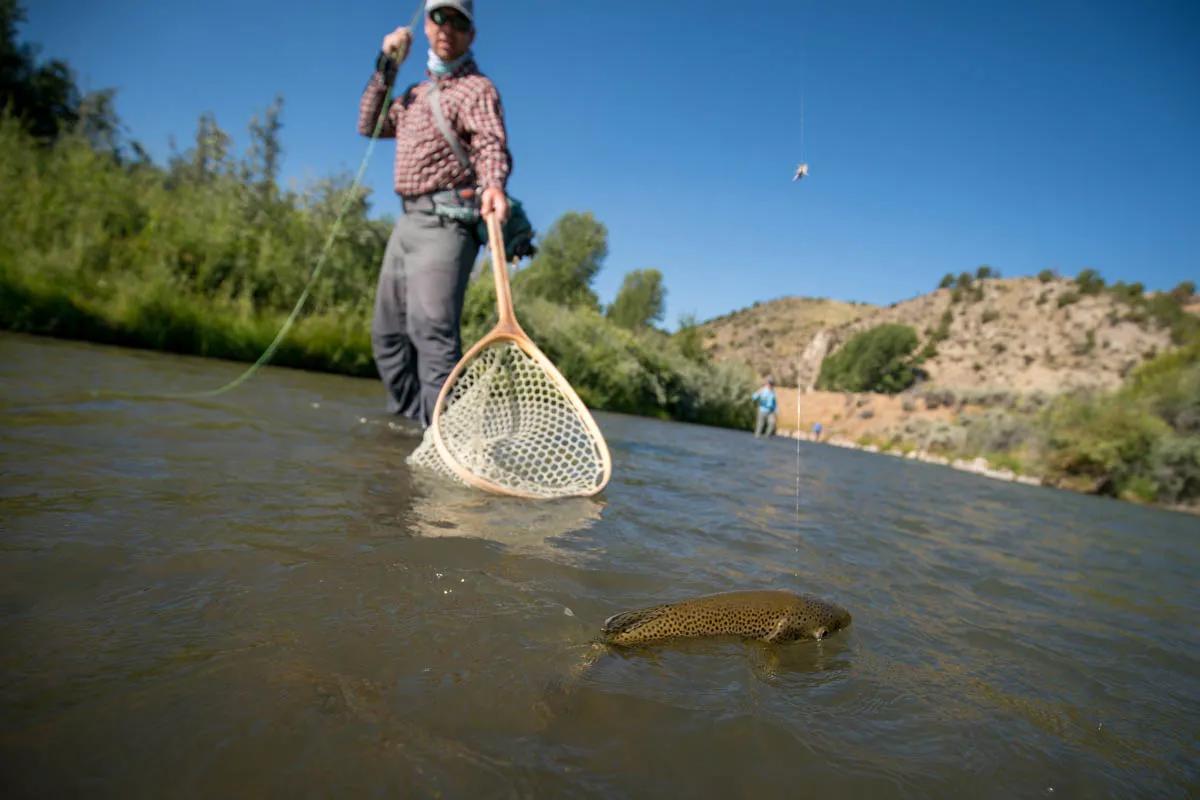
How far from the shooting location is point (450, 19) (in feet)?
11.5

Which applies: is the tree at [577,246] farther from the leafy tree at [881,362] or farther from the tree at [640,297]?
the leafy tree at [881,362]

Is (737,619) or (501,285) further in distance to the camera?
(501,285)

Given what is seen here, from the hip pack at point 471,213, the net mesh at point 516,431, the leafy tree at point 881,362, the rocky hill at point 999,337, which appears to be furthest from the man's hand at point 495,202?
the leafy tree at point 881,362

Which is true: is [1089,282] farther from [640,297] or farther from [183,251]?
[183,251]

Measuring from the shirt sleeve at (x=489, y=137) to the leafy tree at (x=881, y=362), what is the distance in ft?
182

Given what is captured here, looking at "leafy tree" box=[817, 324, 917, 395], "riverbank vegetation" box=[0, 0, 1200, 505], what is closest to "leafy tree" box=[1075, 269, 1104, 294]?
"leafy tree" box=[817, 324, 917, 395]

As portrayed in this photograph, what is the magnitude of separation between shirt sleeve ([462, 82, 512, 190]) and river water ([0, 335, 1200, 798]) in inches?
74.9

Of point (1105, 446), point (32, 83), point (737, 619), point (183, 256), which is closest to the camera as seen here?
point (737, 619)

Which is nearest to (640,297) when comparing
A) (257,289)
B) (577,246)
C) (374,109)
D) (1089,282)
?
(577,246)

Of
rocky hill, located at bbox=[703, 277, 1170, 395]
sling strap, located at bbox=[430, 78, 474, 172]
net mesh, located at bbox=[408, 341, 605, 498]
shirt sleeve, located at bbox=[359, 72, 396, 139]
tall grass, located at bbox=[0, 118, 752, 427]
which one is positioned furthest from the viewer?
rocky hill, located at bbox=[703, 277, 1170, 395]

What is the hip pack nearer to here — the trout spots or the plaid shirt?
the plaid shirt

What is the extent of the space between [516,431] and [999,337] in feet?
194

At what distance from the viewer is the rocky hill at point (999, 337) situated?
42.4 meters

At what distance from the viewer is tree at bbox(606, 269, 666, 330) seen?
6016 cm
